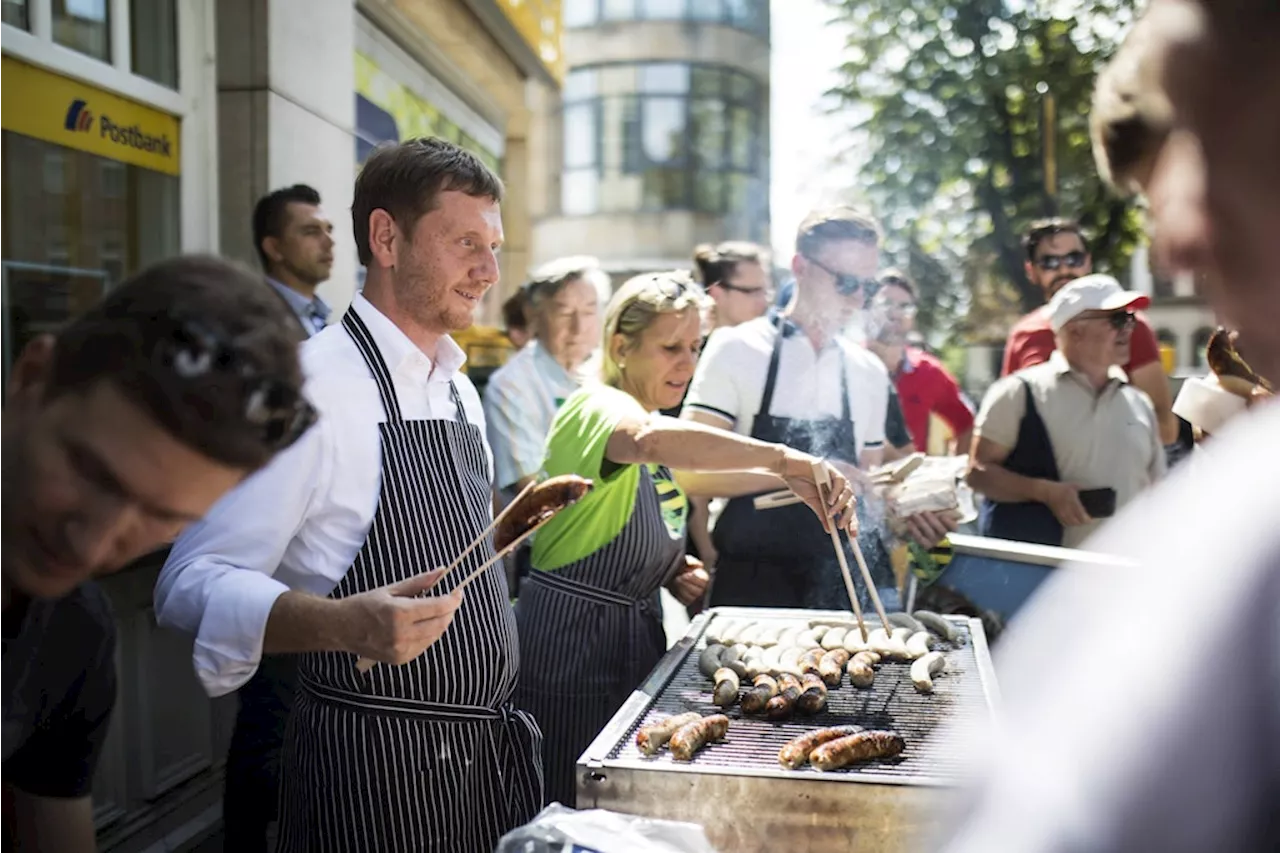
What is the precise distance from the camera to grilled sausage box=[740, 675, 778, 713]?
9.14 ft

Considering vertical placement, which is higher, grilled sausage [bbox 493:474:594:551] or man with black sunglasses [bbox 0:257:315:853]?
man with black sunglasses [bbox 0:257:315:853]

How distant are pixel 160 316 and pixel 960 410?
6.85m

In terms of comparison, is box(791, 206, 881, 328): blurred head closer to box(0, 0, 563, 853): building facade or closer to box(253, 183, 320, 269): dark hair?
box(253, 183, 320, 269): dark hair

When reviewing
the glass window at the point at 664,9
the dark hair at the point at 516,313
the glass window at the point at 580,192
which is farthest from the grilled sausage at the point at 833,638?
the glass window at the point at 664,9

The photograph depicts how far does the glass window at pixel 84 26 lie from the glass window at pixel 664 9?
109ft

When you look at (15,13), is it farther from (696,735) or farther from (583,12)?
(583,12)

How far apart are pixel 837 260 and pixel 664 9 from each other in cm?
3386

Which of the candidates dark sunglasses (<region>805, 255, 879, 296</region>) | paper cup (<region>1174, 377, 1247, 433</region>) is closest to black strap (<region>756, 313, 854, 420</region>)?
dark sunglasses (<region>805, 255, 879, 296</region>)

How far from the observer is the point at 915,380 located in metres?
7.41

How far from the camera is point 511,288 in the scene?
1371cm

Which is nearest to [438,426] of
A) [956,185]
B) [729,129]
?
[956,185]

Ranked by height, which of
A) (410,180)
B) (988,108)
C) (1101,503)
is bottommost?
(1101,503)

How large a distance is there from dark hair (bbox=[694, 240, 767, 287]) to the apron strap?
442 cm

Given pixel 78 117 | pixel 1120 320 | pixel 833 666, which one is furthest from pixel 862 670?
pixel 78 117
